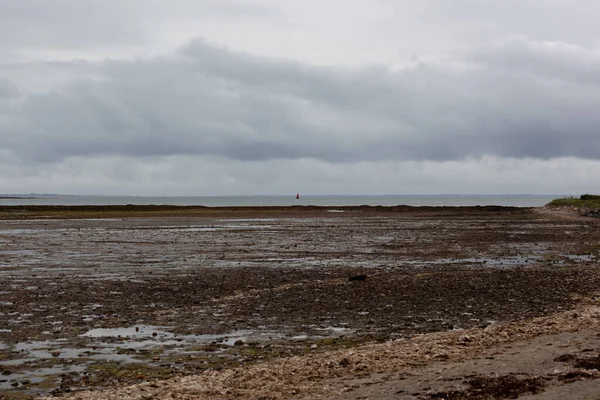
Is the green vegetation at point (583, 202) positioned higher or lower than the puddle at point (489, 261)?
higher

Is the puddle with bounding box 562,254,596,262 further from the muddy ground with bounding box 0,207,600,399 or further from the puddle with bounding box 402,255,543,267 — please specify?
the puddle with bounding box 402,255,543,267

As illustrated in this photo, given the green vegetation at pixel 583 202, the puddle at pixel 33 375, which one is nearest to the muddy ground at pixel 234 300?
the puddle at pixel 33 375

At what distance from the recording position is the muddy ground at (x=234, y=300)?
1335 cm

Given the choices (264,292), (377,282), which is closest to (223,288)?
(264,292)

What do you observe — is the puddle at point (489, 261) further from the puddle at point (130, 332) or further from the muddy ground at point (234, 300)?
the puddle at point (130, 332)

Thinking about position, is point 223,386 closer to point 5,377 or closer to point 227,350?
point 227,350

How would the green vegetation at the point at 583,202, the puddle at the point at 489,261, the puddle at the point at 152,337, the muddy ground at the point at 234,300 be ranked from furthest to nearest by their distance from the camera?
the green vegetation at the point at 583,202
the puddle at the point at 489,261
the puddle at the point at 152,337
the muddy ground at the point at 234,300

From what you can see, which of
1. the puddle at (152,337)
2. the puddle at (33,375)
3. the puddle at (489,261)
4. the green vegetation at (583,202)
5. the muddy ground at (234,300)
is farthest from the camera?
the green vegetation at (583,202)

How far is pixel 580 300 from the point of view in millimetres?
19844

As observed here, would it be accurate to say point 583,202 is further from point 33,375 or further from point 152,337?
point 33,375

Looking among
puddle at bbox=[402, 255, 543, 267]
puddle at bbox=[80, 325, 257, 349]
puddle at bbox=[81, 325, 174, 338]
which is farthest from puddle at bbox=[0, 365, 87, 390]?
puddle at bbox=[402, 255, 543, 267]

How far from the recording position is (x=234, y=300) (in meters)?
20.8

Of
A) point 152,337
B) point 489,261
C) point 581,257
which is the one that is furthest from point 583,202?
point 152,337

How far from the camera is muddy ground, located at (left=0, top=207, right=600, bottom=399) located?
13352 mm
